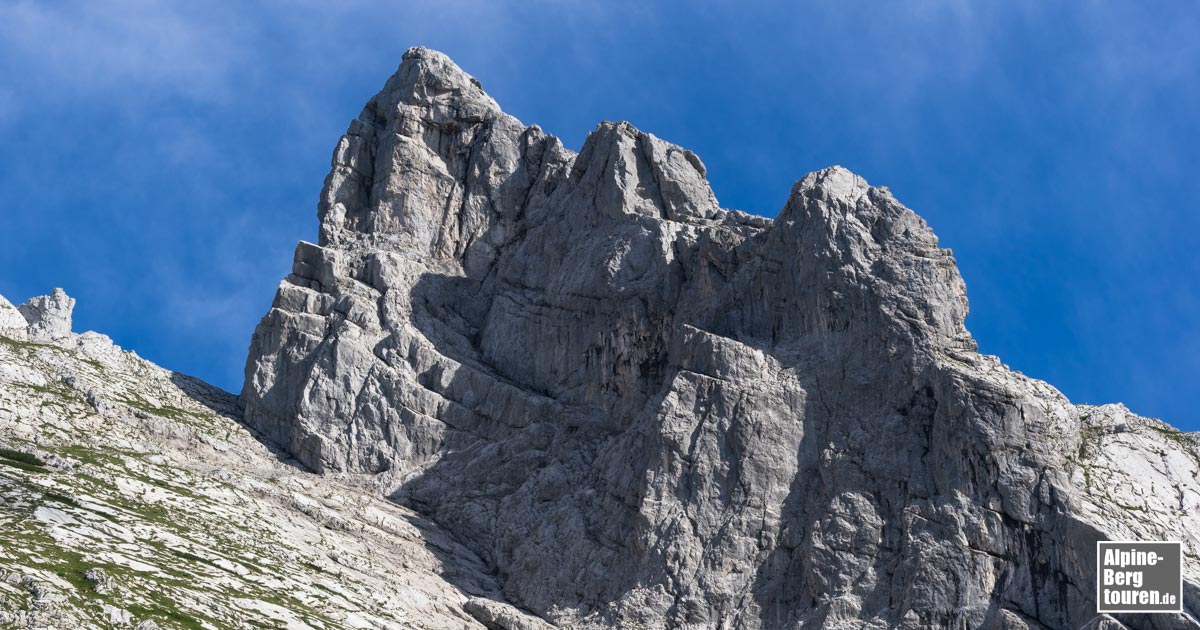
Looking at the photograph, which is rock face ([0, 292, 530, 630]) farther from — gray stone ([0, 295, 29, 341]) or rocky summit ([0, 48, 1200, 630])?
gray stone ([0, 295, 29, 341])

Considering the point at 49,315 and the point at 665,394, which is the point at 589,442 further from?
the point at 49,315

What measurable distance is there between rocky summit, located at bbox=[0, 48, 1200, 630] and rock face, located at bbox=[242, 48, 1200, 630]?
215 mm

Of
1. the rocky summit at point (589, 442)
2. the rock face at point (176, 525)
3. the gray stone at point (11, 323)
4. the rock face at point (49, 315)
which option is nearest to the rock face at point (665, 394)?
the rocky summit at point (589, 442)

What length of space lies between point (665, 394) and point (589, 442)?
905cm

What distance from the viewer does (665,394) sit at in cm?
11144

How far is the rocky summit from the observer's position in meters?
98.2

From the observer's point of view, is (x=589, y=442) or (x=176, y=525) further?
(x=589, y=442)

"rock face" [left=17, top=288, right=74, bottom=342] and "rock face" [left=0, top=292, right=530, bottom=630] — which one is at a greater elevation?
"rock face" [left=17, top=288, right=74, bottom=342]

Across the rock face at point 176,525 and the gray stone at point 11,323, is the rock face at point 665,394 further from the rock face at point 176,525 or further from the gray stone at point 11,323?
the gray stone at point 11,323

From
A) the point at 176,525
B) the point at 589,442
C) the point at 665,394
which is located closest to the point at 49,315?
the point at 176,525

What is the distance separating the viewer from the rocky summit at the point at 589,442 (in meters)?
98.2

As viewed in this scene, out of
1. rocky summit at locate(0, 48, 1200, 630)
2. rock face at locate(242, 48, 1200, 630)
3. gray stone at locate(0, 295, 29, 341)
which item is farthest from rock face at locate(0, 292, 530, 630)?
rock face at locate(242, 48, 1200, 630)

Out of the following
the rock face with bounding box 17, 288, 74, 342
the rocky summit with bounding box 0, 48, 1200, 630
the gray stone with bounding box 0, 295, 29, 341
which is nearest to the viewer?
the rocky summit with bounding box 0, 48, 1200, 630

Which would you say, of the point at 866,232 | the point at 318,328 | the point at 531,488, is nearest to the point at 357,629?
the point at 531,488
